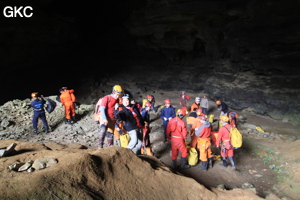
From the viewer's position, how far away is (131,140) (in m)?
5.54

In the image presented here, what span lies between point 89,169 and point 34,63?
58.5ft

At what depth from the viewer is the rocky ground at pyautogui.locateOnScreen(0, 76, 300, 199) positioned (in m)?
3.59

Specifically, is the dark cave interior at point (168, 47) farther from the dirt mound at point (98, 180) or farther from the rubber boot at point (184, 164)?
the dirt mound at point (98, 180)

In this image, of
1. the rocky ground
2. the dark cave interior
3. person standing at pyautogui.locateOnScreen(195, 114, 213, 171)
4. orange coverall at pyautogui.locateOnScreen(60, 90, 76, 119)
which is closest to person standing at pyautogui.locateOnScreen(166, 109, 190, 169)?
person standing at pyautogui.locateOnScreen(195, 114, 213, 171)

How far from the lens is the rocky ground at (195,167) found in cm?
359

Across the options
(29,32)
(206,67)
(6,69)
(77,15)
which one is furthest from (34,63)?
(206,67)

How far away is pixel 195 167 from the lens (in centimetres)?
622

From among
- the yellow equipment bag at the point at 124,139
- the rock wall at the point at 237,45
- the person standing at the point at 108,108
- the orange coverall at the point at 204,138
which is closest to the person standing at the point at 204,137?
the orange coverall at the point at 204,138

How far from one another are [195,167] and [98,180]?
4152 millimetres

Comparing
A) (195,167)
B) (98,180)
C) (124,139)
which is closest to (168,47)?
(195,167)

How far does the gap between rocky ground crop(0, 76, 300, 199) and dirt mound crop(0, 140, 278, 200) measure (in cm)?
2

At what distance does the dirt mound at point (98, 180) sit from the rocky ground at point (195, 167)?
1.0 inches

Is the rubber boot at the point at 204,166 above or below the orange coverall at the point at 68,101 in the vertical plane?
below

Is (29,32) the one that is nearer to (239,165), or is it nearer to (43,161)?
(43,161)
